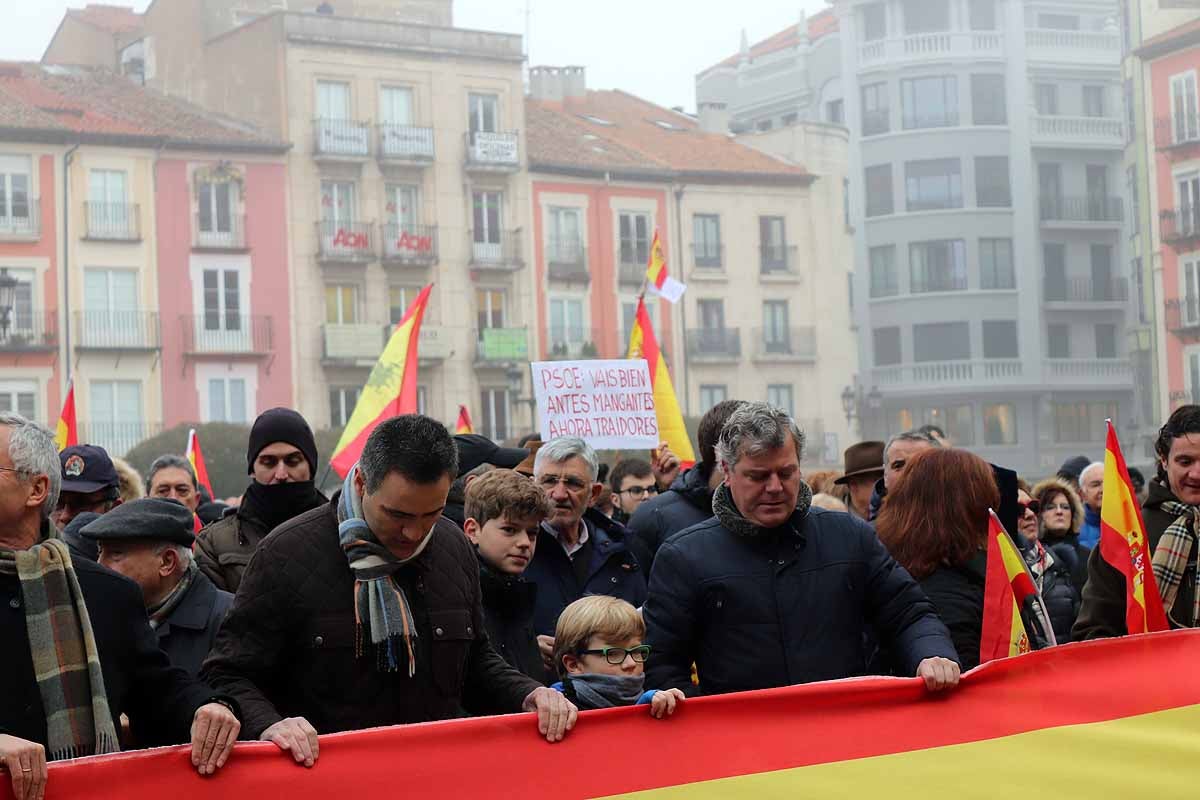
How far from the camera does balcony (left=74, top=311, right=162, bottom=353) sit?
156ft

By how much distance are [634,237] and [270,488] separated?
4944cm

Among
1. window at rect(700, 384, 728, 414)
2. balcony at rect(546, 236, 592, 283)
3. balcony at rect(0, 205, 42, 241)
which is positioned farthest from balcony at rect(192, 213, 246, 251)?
window at rect(700, 384, 728, 414)

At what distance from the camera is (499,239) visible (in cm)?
5353

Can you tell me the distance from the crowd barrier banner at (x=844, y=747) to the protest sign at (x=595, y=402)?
659 centimetres

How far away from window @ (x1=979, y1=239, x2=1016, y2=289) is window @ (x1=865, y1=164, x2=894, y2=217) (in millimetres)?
3703

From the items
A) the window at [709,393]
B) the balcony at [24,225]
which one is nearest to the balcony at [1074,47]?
the window at [709,393]

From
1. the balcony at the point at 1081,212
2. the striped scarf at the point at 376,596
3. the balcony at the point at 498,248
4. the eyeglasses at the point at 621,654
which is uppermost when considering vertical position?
the balcony at the point at 1081,212

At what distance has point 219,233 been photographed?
49406 mm

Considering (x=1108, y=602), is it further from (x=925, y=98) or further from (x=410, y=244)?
(x=925, y=98)

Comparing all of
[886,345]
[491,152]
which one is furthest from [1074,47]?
[491,152]

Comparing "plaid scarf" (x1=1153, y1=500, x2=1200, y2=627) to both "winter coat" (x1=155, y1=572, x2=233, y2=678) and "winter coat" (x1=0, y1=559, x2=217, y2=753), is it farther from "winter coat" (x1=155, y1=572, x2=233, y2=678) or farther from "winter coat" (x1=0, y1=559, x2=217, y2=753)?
"winter coat" (x1=0, y1=559, x2=217, y2=753)

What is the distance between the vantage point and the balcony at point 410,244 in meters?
51.5

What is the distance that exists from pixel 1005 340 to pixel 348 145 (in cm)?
2702

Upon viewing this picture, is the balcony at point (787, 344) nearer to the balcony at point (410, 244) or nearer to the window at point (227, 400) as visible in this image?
the balcony at point (410, 244)
